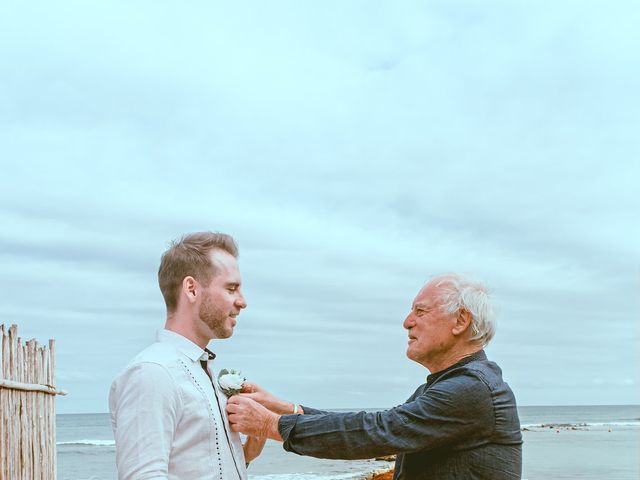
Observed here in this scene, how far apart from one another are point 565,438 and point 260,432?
43.4m

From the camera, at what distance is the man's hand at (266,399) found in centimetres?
388

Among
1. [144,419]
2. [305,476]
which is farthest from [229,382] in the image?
[305,476]

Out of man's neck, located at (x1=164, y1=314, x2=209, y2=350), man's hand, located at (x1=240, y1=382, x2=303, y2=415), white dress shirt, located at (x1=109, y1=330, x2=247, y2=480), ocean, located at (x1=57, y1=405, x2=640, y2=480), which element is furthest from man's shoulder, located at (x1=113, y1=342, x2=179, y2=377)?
ocean, located at (x1=57, y1=405, x2=640, y2=480)

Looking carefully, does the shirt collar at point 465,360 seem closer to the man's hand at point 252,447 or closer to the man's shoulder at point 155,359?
the man's hand at point 252,447

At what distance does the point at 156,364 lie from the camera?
3199 millimetres

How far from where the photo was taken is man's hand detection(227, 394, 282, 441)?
357 centimetres

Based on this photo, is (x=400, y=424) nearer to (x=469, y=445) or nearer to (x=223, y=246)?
(x=469, y=445)

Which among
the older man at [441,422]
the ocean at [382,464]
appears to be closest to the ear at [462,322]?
the older man at [441,422]

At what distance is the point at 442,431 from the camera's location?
3.69m

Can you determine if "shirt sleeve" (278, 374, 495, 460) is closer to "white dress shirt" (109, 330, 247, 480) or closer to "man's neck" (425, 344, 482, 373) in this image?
"man's neck" (425, 344, 482, 373)

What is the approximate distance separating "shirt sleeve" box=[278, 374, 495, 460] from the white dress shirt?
0.40 m

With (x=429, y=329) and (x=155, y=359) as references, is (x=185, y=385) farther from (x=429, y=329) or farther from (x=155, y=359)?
(x=429, y=329)

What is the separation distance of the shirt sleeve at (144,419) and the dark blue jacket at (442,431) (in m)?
0.78

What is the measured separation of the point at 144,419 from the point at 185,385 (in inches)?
10.3
